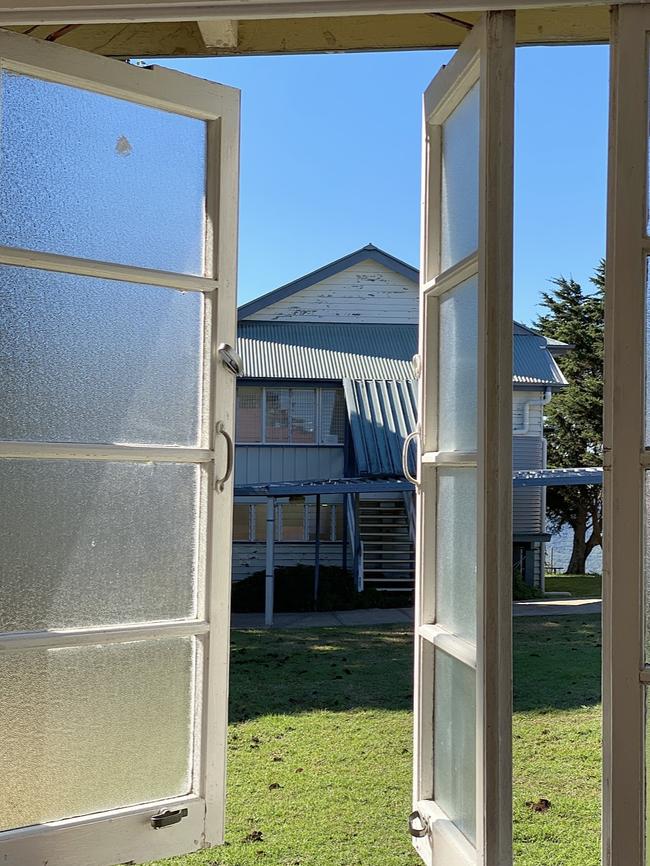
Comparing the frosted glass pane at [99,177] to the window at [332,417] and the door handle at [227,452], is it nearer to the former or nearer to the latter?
the door handle at [227,452]

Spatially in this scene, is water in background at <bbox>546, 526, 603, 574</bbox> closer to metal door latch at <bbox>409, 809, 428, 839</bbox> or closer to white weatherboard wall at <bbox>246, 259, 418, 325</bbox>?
white weatherboard wall at <bbox>246, 259, 418, 325</bbox>

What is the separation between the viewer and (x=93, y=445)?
197cm

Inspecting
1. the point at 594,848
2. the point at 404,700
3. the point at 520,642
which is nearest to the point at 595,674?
the point at 520,642

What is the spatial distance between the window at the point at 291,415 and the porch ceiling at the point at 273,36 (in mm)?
8682

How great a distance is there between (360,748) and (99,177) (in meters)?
3.76

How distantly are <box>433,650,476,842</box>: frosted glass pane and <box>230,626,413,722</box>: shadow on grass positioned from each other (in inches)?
142

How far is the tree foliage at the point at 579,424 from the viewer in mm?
14258

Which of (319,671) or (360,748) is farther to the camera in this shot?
(319,671)

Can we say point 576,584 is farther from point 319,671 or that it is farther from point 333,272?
point 319,671

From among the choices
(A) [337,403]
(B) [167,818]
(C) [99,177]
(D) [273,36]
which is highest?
(D) [273,36]

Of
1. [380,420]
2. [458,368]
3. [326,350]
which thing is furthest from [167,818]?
[326,350]

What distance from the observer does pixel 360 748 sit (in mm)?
4863

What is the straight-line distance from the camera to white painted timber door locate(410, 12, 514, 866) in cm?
170

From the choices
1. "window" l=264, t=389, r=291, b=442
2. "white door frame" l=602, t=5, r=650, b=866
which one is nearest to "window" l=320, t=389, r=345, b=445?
"window" l=264, t=389, r=291, b=442
